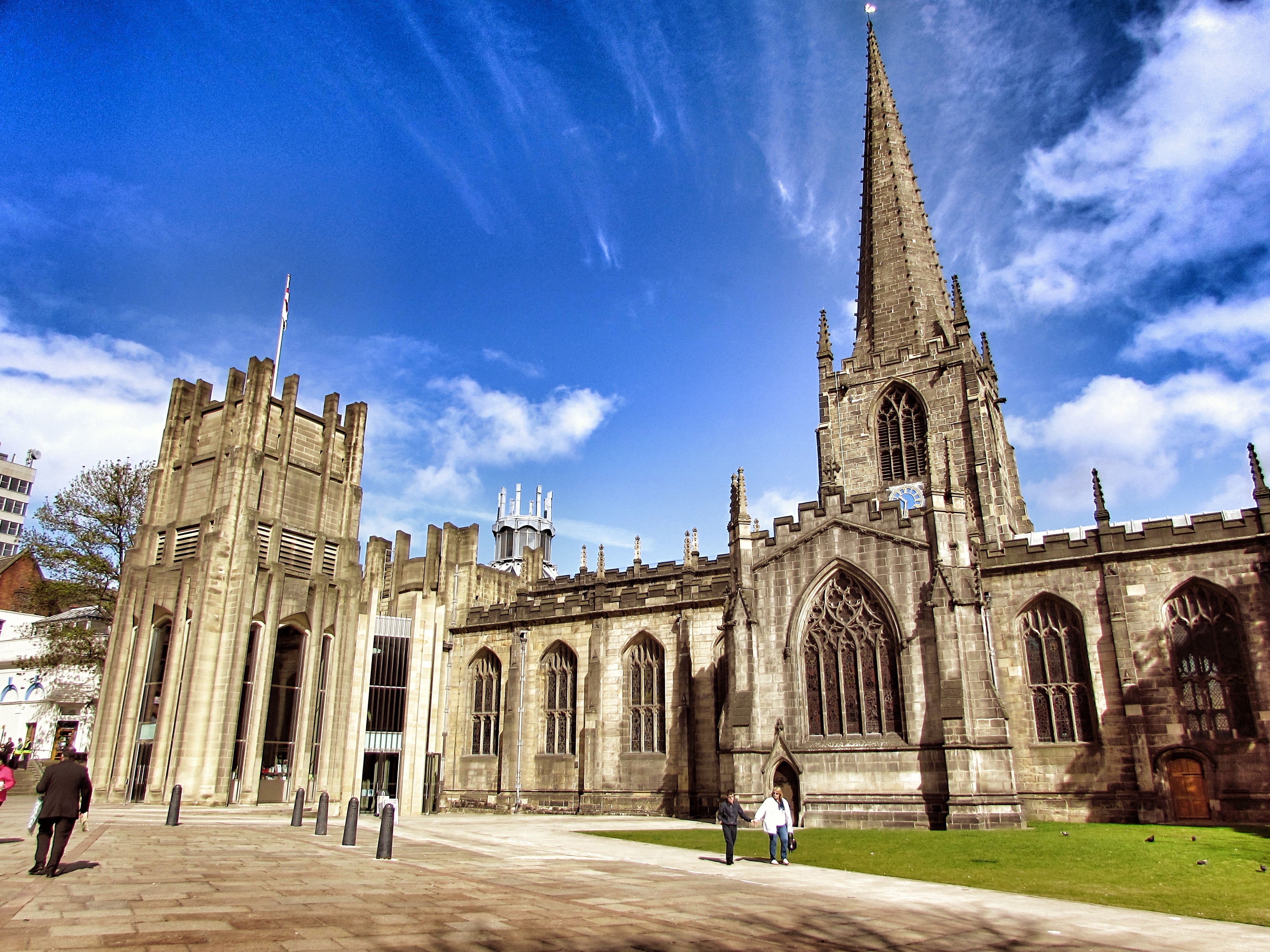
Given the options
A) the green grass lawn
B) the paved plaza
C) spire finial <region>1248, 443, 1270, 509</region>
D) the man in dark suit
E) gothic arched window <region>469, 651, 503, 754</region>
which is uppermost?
spire finial <region>1248, 443, 1270, 509</region>

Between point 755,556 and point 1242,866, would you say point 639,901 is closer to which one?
point 1242,866

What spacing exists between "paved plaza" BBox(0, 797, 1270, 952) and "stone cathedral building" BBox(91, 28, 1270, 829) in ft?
38.1

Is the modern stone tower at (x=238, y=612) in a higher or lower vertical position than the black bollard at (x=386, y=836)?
higher

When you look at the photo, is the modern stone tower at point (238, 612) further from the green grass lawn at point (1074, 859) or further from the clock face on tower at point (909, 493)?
the clock face on tower at point (909, 493)

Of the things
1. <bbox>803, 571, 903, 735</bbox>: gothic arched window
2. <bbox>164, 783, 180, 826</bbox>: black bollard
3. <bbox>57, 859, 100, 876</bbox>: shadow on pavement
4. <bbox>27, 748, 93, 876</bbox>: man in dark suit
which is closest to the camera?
<bbox>27, 748, 93, 876</bbox>: man in dark suit

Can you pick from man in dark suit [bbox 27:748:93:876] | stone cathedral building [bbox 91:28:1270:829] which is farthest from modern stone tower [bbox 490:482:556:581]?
man in dark suit [bbox 27:748:93:876]

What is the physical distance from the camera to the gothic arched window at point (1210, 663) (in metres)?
25.9

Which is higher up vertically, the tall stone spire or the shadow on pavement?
the tall stone spire

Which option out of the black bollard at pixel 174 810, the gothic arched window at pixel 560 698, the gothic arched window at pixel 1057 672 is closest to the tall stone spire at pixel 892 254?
the gothic arched window at pixel 1057 672

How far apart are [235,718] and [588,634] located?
48.0 feet

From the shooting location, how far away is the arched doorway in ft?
87.7

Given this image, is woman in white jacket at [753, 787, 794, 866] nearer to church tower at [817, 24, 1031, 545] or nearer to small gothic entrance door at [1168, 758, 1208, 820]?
small gothic entrance door at [1168, 758, 1208, 820]

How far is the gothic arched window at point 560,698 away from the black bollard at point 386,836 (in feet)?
73.3

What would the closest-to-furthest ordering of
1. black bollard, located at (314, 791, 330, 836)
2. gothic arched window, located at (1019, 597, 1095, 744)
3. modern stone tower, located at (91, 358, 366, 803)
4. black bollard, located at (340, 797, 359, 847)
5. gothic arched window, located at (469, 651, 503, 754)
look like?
black bollard, located at (340, 797, 359, 847), black bollard, located at (314, 791, 330, 836), gothic arched window, located at (1019, 597, 1095, 744), modern stone tower, located at (91, 358, 366, 803), gothic arched window, located at (469, 651, 503, 754)
